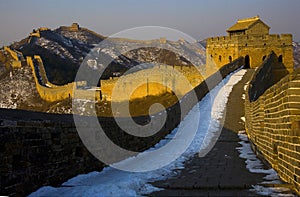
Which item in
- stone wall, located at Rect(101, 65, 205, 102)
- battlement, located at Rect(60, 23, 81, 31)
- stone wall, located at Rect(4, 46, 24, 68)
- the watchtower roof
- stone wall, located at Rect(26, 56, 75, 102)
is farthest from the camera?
battlement, located at Rect(60, 23, 81, 31)

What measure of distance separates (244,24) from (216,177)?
3017cm

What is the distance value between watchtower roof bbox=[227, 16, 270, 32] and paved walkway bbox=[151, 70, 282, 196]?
24.3 meters

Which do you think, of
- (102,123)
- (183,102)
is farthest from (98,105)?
(102,123)

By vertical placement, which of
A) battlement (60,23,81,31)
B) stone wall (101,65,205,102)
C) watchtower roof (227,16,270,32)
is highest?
battlement (60,23,81,31)

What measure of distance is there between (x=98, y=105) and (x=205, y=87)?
29.0 metres

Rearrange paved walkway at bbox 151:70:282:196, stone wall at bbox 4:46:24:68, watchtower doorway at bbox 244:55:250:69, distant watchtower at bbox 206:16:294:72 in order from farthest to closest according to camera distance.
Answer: stone wall at bbox 4:46:24:68, watchtower doorway at bbox 244:55:250:69, distant watchtower at bbox 206:16:294:72, paved walkway at bbox 151:70:282:196

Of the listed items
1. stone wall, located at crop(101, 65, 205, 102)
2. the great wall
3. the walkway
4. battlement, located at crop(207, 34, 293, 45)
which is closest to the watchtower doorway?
Result: battlement, located at crop(207, 34, 293, 45)

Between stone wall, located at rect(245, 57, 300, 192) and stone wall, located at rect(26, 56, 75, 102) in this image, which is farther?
stone wall, located at rect(26, 56, 75, 102)

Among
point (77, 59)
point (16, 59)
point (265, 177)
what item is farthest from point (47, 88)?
point (265, 177)

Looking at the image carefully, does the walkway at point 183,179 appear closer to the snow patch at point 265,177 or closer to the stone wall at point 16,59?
the snow patch at point 265,177

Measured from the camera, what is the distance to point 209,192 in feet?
19.8

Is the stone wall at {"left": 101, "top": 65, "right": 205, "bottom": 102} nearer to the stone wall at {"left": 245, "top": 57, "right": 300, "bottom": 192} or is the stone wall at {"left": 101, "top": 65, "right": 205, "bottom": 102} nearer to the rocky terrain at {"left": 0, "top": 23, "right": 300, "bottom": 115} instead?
the rocky terrain at {"left": 0, "top": 23, "right": 300, "bottom": 115}

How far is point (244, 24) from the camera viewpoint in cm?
3534

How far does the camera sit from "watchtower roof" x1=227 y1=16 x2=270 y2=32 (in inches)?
1342
